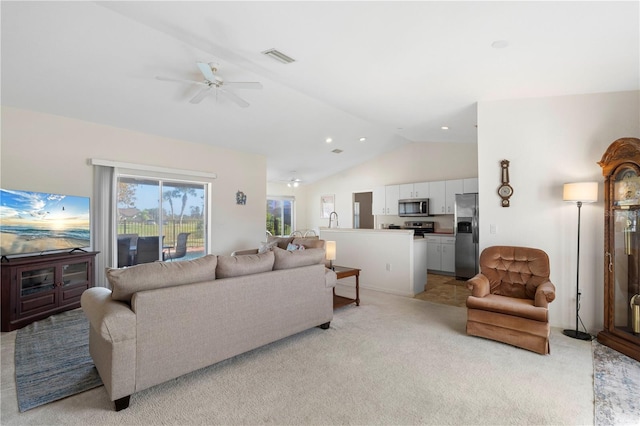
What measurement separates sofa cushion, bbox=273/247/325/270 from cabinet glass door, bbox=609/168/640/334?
2890 mm

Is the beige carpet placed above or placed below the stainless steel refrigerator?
below

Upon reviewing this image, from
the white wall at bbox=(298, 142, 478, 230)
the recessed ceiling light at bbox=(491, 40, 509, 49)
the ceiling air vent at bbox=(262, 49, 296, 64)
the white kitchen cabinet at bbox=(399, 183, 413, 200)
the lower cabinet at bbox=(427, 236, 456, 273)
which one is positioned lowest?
the lower cabinet at bbox=(427, 236, 456, 273)

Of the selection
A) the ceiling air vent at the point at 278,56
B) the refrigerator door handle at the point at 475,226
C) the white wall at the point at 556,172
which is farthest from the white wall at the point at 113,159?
the white wall at the point at 556,172

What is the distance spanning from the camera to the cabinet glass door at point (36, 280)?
366 centimetres

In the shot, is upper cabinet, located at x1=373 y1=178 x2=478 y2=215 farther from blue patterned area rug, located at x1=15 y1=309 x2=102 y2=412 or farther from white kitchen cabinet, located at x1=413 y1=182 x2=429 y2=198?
blue patterned area rug, located at x1=15 y1=309 x2=102 y2=412

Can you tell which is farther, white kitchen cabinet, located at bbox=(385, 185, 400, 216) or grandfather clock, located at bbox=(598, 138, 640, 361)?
white kitchen cabinet, located at bbox=(385, 185, 400, 216)

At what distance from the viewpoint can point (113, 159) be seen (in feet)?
16.4

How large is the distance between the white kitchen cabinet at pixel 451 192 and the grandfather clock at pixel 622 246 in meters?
3.71

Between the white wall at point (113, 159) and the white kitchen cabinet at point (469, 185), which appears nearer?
the white wall at point (113, 159)

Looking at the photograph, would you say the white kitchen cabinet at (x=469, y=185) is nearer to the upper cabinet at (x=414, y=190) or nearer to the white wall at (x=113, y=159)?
the upper cabinet at (x=414, y=190)

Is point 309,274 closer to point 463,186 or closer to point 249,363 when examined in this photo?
point 249,363

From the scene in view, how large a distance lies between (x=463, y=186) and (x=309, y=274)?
4918 millimetres

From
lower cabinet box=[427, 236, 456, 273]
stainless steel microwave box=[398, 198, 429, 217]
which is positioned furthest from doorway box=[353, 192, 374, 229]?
lower cabinet box=[427, 236, 456, 273]

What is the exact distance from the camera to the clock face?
381cm
